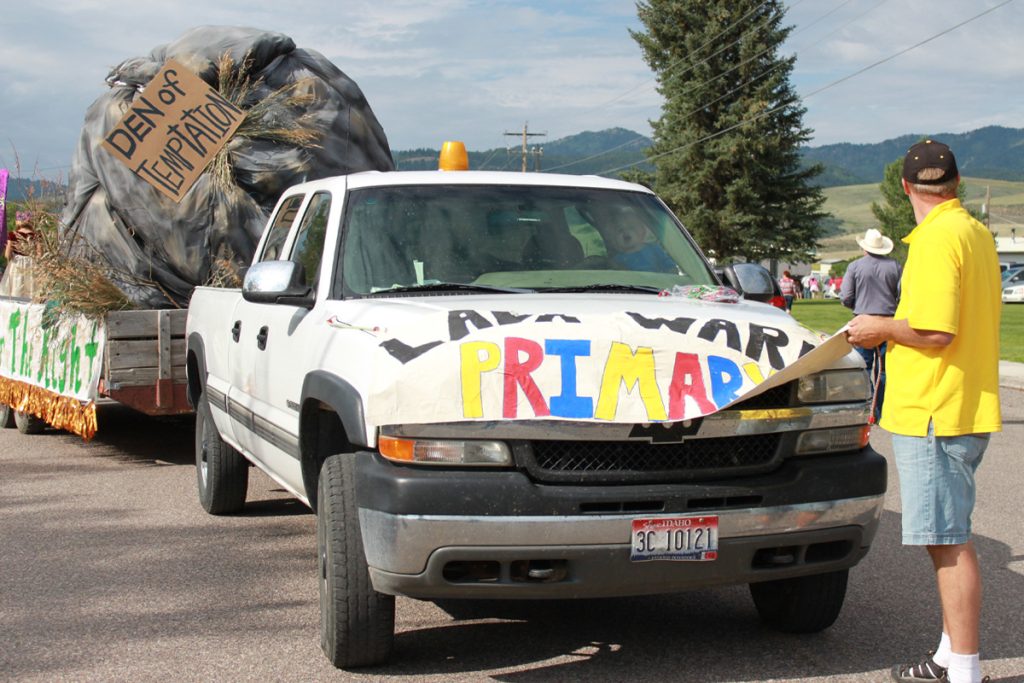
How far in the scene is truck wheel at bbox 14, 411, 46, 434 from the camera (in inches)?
436

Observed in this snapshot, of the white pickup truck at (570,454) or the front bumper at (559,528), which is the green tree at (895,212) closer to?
the white pickup truck at (570,454)

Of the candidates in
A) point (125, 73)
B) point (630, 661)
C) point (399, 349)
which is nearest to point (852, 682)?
point (630, 661)

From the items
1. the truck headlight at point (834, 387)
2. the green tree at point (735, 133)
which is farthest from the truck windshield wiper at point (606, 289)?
the green tree at point (735, 133)

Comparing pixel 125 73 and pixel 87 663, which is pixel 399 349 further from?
pixel 125 73

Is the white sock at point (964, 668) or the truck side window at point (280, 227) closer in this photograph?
the white sock at point (964, 668)

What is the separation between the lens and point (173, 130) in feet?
29.3

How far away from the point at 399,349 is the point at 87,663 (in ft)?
5.60

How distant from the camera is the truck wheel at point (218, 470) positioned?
715 cm

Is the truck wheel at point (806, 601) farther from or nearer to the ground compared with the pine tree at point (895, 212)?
nearer to the ground

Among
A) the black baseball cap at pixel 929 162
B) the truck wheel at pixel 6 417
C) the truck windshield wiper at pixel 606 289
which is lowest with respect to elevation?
the truck wheel at pixel 6 417

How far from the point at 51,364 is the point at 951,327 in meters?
7.44

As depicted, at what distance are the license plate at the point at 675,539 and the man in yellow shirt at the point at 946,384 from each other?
2.18ft

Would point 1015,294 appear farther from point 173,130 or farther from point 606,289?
point 606,289

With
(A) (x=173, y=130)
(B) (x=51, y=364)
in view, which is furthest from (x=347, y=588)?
(B) (x=51, y=364)
